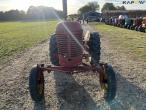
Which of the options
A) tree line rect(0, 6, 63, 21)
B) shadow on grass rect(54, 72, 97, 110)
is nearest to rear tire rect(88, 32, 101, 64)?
shadow on grass rect(54, 72, 97, 110)

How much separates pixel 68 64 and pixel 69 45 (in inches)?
16.1

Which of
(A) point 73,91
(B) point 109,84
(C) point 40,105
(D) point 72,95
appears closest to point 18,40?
(A) point 73,91

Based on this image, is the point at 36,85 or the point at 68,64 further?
the point at 68,64

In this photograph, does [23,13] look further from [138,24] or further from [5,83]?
[5,83]

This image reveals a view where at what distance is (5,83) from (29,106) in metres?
1.95

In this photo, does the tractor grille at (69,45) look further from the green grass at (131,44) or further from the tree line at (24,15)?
the tree line at (24,15)

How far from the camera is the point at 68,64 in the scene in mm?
7047

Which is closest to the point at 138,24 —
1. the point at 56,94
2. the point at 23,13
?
the point at 56,94

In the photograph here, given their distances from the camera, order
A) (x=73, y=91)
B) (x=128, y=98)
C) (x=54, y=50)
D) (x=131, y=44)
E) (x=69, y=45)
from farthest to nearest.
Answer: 1. (x=131, y=44)
2. (x=54, y=50)
3. (x=73, y=91)
4. (x=69, y=45)
5. (x=128, y=98)

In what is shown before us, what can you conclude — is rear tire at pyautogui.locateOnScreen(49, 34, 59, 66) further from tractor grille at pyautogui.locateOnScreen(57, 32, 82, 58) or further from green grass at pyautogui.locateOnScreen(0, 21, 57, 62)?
green grass at pyautogui.locateOnScreen(0, 21, 57, 62)

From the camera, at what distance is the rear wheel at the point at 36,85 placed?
A: 641 cm

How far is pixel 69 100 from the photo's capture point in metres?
6.53

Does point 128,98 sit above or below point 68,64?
Answer: below

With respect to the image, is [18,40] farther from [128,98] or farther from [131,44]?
[128,98]
